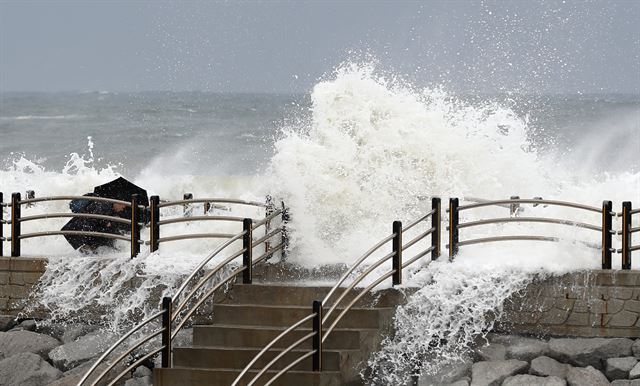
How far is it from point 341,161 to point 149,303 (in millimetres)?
3015

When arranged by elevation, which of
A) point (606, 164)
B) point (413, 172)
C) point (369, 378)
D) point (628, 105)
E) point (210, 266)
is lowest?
point (369, 378)

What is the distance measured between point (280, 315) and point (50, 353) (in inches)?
114

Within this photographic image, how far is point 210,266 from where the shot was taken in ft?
53.8

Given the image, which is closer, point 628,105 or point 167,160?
point 167,160

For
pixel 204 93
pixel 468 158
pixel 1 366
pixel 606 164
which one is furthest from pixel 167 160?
pixel 204 93

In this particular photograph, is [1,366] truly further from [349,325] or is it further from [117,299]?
[349,325]

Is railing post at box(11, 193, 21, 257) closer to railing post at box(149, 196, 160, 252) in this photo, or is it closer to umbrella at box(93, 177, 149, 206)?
umbrella at box(93, 177, 149, 206)

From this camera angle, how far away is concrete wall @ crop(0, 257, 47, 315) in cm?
1708

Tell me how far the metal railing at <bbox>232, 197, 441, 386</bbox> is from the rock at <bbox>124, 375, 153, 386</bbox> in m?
1.49

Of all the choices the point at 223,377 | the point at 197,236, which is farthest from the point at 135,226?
the point at 223,377

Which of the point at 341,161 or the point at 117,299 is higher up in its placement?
the point at 341,161

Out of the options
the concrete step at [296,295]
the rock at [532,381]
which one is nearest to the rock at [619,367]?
the rock at [532,381]

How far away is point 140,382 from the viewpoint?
1518cm

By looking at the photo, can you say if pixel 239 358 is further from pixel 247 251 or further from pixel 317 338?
pixel 247 251
